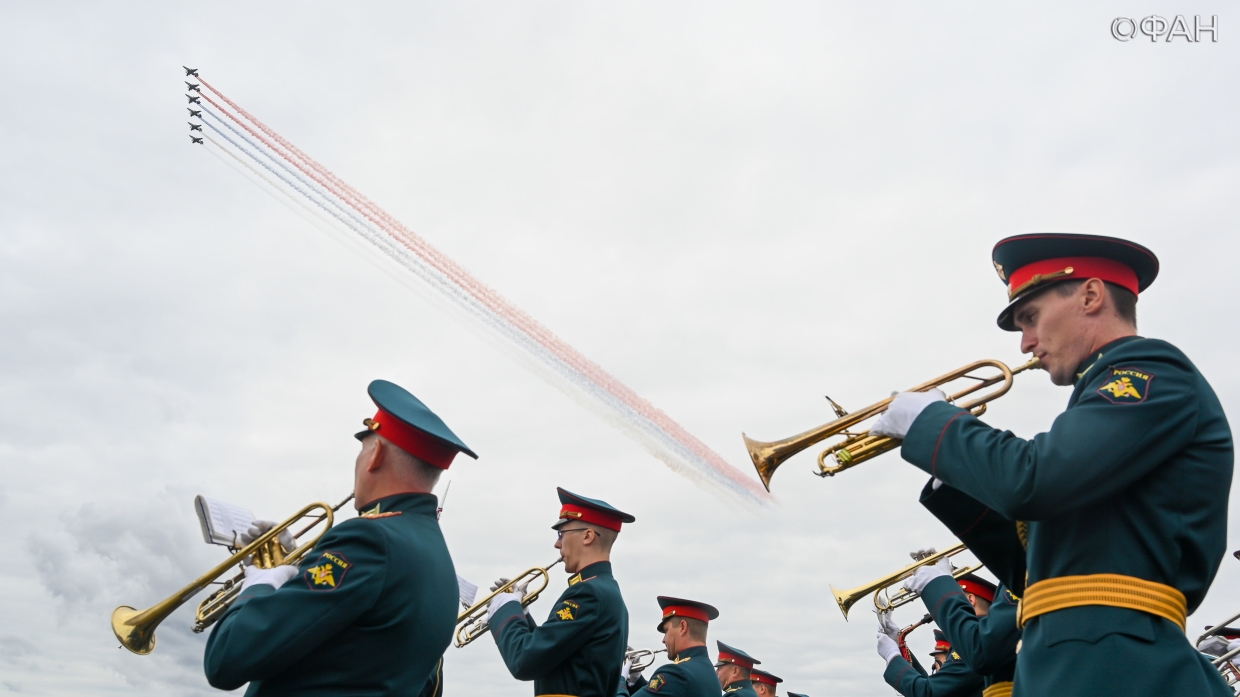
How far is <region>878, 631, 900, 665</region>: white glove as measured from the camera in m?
11.9

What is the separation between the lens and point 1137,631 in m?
3.36

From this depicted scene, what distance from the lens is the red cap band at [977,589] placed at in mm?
10273

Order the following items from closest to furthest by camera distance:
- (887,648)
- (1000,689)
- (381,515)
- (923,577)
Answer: (381,515) < (1000,689) < (923,577) < (887,648)

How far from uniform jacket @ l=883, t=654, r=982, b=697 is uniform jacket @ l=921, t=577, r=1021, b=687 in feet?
5.37

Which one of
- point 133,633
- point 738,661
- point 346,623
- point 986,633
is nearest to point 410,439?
point 346,623

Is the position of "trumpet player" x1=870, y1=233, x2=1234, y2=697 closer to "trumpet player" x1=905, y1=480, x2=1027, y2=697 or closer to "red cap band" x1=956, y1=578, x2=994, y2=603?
"trumpet player" x1=905, y1=480, x2=1027, y2=697

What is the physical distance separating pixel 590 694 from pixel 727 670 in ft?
24.3

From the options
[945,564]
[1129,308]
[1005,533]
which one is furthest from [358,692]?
[945,564]

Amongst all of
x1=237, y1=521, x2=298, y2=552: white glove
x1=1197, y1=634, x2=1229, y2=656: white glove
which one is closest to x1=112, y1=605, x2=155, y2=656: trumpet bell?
x1=237, y1=521, x2=298, y2=552: white glove

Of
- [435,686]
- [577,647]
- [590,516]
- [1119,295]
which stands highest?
[1119,295]

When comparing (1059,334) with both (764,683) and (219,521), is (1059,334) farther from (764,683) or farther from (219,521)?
(764,683)

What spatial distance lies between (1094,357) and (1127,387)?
38 cm

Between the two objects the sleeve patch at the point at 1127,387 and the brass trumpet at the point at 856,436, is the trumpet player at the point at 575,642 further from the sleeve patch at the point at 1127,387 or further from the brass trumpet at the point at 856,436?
the sleeve patch at the point at 1127,387

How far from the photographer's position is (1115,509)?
11.7ft
